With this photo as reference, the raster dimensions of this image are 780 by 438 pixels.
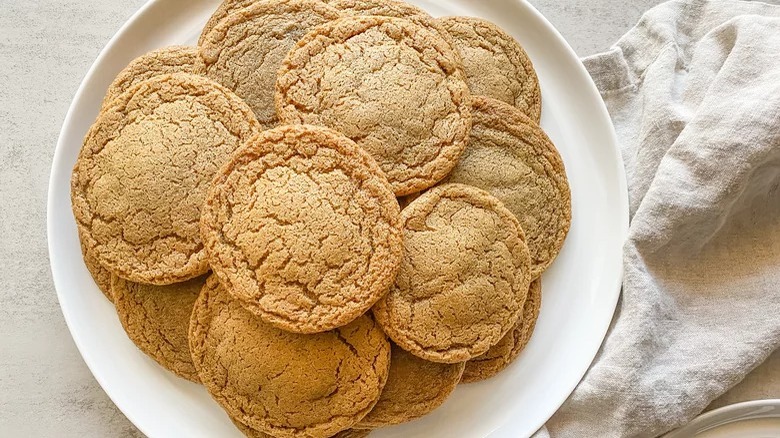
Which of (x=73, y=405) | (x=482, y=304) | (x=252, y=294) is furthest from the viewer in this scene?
(x=73, y=405)

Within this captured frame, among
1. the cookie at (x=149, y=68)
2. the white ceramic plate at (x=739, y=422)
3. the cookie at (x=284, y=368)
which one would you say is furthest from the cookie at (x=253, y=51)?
the white ceramic plate at (x=739, y=422)

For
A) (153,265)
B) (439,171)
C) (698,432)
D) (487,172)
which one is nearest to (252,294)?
(153,265)

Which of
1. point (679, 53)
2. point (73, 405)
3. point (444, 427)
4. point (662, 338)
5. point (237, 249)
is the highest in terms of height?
point (679, 53)

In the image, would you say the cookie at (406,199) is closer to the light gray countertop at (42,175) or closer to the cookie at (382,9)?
the cookie at (382,9)

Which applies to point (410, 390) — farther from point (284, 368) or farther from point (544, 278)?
point (544, 278)

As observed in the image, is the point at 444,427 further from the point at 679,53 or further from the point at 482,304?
the point at 679,53

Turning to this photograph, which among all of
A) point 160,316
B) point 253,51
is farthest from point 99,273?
point 253,51
